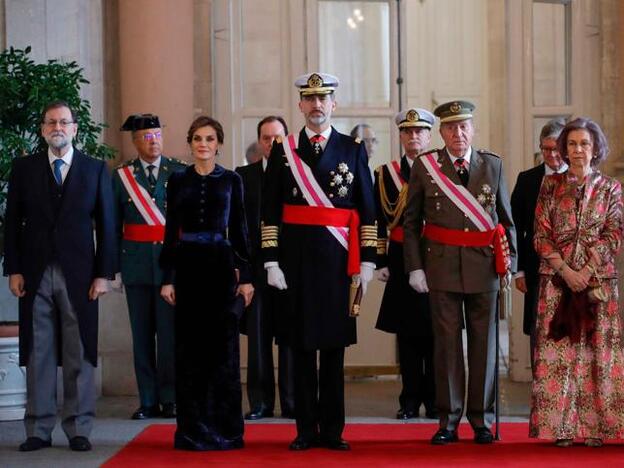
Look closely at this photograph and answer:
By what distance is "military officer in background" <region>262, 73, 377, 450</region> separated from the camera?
6.67 meters

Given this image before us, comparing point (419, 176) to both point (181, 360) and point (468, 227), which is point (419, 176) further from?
point (181, 360)

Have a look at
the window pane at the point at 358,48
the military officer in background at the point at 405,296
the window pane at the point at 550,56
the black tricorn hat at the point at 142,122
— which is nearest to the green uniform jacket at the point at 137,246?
the black tricorn hat at the point at 142,122

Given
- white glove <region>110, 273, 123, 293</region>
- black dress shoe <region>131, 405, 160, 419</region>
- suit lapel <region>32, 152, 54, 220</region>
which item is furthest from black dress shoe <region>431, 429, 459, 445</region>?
suit lapel <region>32, 152, 54, 220</region>

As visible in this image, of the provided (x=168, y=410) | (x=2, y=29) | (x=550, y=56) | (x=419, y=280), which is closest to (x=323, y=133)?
(x=419, y=280)

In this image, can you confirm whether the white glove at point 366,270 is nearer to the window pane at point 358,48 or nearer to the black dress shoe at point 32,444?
the black dress shoe at point 32,444

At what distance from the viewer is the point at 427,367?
808cm

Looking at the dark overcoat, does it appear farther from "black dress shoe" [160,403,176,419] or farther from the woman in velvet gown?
"black dress shoe" [160,403,176,419]

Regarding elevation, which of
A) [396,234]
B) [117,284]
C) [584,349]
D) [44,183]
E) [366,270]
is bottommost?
[584,349]

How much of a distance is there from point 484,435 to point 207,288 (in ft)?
4.69

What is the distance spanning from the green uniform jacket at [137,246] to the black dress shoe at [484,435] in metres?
2.11

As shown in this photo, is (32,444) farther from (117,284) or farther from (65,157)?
(65,157)

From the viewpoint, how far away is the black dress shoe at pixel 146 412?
8.05m

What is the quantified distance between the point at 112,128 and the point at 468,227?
337 cm

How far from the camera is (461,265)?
6902 millimetres
